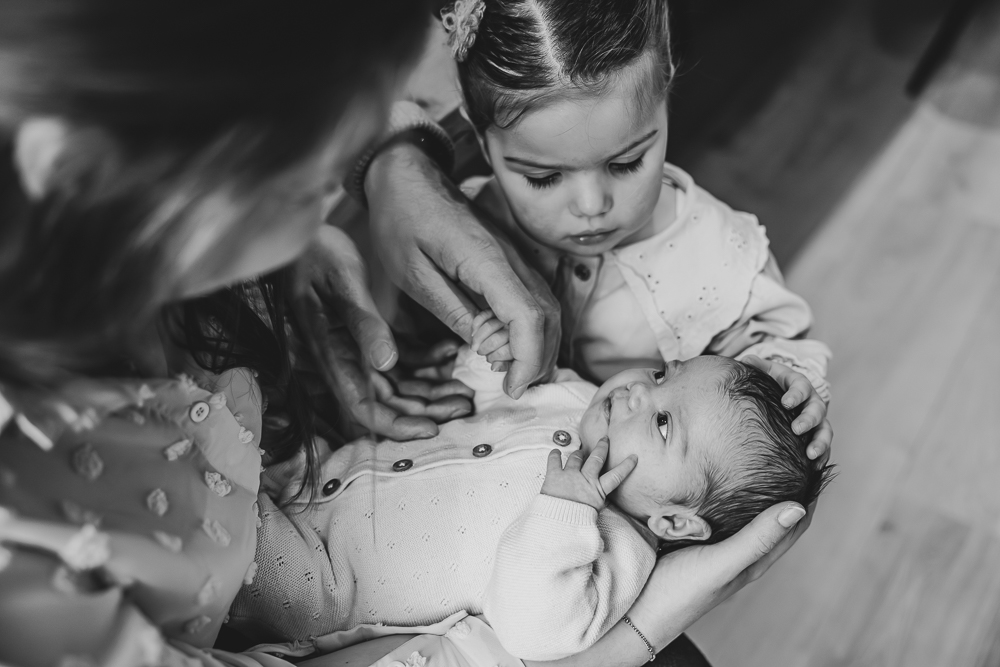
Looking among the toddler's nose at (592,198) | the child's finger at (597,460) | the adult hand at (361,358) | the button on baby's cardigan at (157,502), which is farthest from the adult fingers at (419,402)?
the button on baby's cardigan at (157,502)

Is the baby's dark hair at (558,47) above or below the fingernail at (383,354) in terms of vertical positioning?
above

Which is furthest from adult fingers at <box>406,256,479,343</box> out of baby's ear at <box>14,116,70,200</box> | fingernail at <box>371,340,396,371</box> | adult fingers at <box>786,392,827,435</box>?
baby's ear at <box>14,116,70,200</box>

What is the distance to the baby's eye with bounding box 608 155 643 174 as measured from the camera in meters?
1.03

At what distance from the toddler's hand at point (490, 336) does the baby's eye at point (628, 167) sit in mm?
239

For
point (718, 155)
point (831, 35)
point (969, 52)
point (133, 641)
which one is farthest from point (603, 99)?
point (969, 52)

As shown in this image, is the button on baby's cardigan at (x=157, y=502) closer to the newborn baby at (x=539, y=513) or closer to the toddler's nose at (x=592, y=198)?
the newborn baby at (x=539, y=513)

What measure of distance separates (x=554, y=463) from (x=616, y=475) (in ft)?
0.25

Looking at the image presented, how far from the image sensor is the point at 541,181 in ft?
3.43

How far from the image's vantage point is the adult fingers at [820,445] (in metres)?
1.00

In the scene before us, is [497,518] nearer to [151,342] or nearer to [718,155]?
[151,342]

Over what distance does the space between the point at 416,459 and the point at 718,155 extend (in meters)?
1.44

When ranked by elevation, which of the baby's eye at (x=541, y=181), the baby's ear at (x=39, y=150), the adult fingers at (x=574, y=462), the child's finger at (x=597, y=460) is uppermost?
the baby's ear at (x=39, y=150)

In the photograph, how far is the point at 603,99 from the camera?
0.95 m

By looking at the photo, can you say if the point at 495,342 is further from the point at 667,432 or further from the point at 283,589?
the point at 283,589
